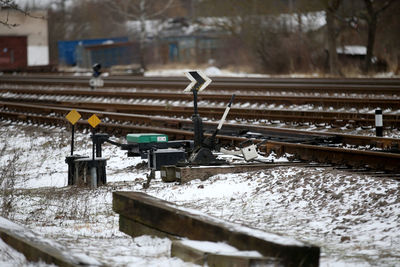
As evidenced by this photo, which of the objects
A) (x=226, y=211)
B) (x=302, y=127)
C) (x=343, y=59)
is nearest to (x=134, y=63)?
(x=343, y=59)

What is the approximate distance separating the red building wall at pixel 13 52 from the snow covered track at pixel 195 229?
52.5 metres

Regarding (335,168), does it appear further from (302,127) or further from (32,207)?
(302,127)

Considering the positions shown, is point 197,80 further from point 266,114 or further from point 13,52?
point 13,52

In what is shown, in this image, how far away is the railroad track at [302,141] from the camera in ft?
38.3

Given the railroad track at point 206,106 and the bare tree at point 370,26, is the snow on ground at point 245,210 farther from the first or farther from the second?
the bare tree at point 370,26

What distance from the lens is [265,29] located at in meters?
45.3

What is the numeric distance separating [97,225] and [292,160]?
4.89 metres

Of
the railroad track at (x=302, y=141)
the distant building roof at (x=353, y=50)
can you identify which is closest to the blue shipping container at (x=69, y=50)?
the distant building roof at (x=353, y=50)

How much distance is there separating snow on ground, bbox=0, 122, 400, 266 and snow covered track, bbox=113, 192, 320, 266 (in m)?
0.17

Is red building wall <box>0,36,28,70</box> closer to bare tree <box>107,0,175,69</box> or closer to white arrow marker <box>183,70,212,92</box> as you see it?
bare tree <box>107,0,175,69</box>

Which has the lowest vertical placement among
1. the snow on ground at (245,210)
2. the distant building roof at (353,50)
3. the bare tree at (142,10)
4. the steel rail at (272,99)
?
the snow on ground at (245,210)

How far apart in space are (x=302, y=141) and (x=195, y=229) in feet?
25.5

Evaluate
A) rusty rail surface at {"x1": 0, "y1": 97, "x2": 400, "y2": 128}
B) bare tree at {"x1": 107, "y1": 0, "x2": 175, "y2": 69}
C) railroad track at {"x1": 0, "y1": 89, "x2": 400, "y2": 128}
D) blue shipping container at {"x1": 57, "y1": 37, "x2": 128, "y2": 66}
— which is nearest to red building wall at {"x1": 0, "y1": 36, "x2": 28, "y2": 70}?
blue shipping container at {"x1": 57, "y1": 37, "x2": 128, "y2": 66}

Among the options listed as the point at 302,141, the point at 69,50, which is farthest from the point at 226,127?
the point at 69,50
